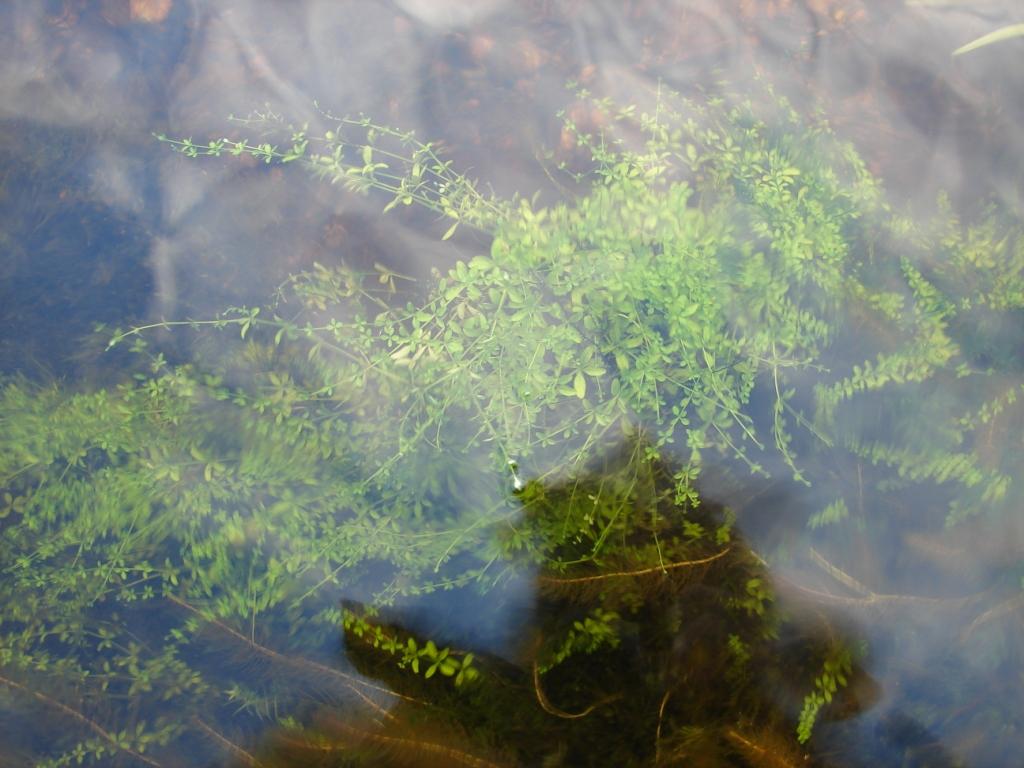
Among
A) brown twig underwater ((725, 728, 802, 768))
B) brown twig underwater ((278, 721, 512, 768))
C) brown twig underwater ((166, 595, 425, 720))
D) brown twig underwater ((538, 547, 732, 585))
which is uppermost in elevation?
brown twig underwater ((538, 547, 732, 585))

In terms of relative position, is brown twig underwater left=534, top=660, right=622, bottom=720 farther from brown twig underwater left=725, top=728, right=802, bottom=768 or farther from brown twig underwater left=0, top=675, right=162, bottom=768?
brown twig underwater left=0, top=675, right=162, bottom=768

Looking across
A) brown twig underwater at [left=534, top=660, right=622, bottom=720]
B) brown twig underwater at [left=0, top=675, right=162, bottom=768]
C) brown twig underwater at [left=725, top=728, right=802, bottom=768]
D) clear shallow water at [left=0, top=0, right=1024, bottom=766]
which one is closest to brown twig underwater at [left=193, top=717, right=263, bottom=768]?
clear shallow water at [left=0, top=0, right=1024, bottom=766]

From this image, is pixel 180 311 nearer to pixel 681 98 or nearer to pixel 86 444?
pixel 86 444

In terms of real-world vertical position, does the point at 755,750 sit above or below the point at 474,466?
below

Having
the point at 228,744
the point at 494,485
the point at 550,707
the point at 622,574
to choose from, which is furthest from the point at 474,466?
the point at 228,744

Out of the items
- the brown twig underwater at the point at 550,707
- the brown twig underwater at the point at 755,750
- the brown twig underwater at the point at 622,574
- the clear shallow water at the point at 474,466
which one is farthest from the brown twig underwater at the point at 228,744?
the brown twig underwater at the point at 755,750

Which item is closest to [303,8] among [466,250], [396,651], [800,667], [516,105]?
[516,105]

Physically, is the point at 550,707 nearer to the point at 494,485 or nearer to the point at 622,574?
the point at 622,574
